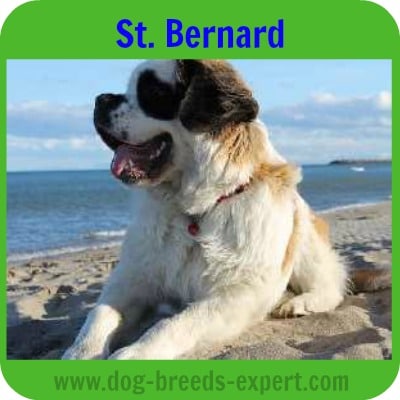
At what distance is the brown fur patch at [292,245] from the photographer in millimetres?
4527

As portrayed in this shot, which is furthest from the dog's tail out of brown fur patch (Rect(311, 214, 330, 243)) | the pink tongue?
the pink tongue

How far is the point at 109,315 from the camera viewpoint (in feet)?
13.5

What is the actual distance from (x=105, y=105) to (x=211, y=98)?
62 cm

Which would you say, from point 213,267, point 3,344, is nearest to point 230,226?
point 213,267

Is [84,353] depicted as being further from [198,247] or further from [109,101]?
[109,101]

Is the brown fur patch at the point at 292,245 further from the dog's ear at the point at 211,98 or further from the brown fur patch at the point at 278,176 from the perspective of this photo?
the dog's ear at the point at 211,98

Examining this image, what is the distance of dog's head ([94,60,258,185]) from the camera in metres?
4.09

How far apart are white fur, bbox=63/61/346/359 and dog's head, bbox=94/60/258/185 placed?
0.01m

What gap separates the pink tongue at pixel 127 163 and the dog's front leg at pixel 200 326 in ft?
2.73

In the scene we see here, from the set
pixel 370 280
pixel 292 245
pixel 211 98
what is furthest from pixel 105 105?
pixel 370 280

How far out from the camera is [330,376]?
3475 mm

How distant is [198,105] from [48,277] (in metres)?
4.56
